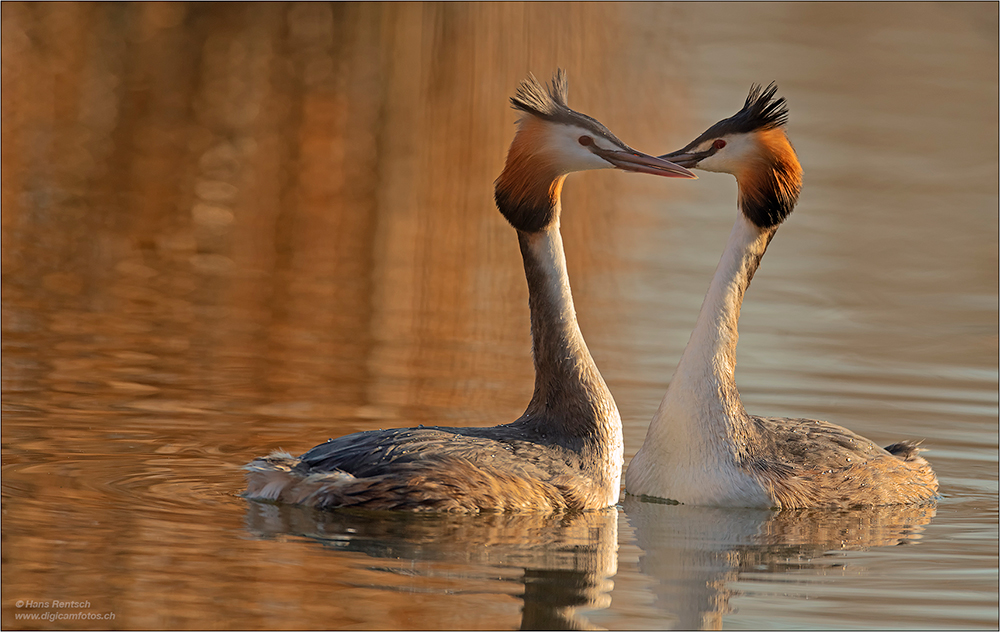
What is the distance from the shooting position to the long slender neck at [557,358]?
8.43 m

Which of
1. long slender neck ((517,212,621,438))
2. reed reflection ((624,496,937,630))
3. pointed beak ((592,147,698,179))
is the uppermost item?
pointed beak ((592,147,698,179))

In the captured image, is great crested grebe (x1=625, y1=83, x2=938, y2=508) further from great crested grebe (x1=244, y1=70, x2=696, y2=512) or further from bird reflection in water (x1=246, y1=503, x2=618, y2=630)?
bird reflection in water (x1=246, y1=503, x2=618, y2=630)

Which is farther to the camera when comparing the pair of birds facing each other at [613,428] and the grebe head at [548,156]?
the grebe head at [548,156]

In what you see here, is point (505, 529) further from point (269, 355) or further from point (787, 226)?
point (787, 226)

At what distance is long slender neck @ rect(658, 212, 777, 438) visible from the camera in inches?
336

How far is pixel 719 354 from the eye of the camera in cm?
873

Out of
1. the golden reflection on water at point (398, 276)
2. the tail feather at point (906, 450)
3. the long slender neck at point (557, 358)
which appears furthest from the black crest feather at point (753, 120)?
the golden reflection on water at point (398, 276)

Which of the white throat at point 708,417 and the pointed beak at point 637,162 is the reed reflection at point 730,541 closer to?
the white throat at point 708,417

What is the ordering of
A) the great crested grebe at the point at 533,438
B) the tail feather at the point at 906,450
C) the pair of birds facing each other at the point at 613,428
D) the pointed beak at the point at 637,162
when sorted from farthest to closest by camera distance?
1. the tail feather at the point at 906,450
2. the pointed beak at the point at 637,162
3. the pair of birds facing each other at the point at 613,428
4. the great crested grebe at the point at 533,438

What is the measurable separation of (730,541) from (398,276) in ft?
26.4

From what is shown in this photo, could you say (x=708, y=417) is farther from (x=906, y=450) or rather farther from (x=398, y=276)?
(x=398, y=276)

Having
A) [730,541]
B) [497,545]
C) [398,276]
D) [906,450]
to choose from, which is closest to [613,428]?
[730,541]

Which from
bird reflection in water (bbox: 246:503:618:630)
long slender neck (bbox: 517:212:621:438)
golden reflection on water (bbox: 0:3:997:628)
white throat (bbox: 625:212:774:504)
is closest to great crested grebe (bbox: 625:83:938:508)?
white throat (bbox: 625:212:774:504)

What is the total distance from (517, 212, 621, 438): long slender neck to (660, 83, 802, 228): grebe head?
95 cm
